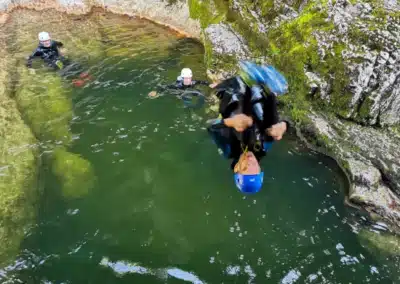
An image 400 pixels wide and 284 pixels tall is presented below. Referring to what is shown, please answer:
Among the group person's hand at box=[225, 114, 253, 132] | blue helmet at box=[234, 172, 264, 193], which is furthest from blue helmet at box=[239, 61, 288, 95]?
blue helmet at box=[234, 172, 264, 193]

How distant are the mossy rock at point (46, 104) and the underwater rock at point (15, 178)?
275 millimetres

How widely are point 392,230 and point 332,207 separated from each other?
42.4 inches

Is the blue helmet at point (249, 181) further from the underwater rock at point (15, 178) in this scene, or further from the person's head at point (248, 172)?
the underwater rock at point (15, 178)

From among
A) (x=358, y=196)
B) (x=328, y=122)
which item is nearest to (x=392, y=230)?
(x=358, y=196)

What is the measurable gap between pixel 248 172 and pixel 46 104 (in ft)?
24.8

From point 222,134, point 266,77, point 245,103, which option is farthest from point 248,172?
point 266,77

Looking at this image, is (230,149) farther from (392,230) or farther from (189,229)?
(392,230)

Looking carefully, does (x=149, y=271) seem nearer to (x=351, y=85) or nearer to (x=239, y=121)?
(x=239, y=121)

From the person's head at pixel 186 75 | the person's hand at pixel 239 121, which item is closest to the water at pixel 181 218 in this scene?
the person's head at pixel 186 75

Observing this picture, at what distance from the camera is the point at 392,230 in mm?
6719

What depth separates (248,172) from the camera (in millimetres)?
4816

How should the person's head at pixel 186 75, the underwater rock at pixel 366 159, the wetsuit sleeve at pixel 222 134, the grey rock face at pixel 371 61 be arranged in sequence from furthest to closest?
the person's head at pixel 186 75
the grey rock face at pixel 371 61
the underwater rock at pixel 366 159
the wetsuit sleeve at pixel 222 134

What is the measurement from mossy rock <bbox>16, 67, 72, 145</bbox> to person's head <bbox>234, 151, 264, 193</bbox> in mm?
5484

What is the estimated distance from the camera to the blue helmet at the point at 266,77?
169 inches
